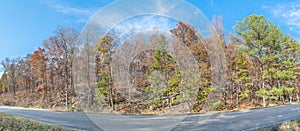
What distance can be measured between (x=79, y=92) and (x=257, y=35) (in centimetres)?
1526

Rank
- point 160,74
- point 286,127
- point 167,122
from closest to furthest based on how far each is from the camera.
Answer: point 160,74 → point 167,122 → point 286,127

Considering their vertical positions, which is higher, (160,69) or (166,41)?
(166,41)

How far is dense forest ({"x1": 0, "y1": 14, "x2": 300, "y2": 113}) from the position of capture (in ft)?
10.3

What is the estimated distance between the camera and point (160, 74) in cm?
390

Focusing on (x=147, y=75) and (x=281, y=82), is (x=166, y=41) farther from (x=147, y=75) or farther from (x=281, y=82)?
(x=281, y=82)

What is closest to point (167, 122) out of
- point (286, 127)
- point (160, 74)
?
point (160, 74)

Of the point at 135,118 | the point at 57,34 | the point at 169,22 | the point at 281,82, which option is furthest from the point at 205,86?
the point at 281,82

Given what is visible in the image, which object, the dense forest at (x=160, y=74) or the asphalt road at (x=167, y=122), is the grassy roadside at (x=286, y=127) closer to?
the asphalt road at (x=167, y=122)

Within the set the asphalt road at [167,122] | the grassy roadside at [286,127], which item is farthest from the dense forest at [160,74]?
the grassy roadside at [286,127]

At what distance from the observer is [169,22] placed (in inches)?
109

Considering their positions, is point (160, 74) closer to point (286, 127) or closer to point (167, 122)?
point (167, 122)

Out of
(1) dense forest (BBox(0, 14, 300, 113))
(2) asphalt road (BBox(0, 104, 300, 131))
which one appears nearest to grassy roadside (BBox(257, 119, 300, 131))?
(2) asphalt road (BBox(0, 104, 300, 131))

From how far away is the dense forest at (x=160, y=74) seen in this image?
3131 millimetres

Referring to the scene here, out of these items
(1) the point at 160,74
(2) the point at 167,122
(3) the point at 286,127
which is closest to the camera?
(1) the point at 160,74
